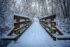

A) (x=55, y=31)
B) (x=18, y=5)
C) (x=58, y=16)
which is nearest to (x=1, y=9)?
(x=18, y=5)

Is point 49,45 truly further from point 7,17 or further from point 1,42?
point 7,17

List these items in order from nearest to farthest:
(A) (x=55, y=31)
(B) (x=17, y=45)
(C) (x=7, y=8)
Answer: (B) (x=17, y=45) → (A) (x=55, y=31) → (C) (x=7, y=8)

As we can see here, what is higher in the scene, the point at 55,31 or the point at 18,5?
the point at 18,5

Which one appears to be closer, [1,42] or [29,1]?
[1,42]

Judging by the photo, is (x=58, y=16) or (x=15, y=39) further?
(x=58, y=16)

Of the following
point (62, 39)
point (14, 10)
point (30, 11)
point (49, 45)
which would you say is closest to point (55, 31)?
point (62, 39)

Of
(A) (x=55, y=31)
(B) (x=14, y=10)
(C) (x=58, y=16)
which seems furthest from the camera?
(B) (x=14, y=10)

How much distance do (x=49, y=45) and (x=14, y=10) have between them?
550 cm

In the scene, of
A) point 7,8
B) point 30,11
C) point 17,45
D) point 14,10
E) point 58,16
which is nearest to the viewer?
point 17,45

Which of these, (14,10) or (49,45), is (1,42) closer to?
(49,45)

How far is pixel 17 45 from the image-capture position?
5.17 ft

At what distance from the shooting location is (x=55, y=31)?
2182 mm

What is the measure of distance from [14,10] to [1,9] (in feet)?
2.16

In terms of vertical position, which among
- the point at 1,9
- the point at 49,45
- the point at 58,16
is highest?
the point at 1,9
